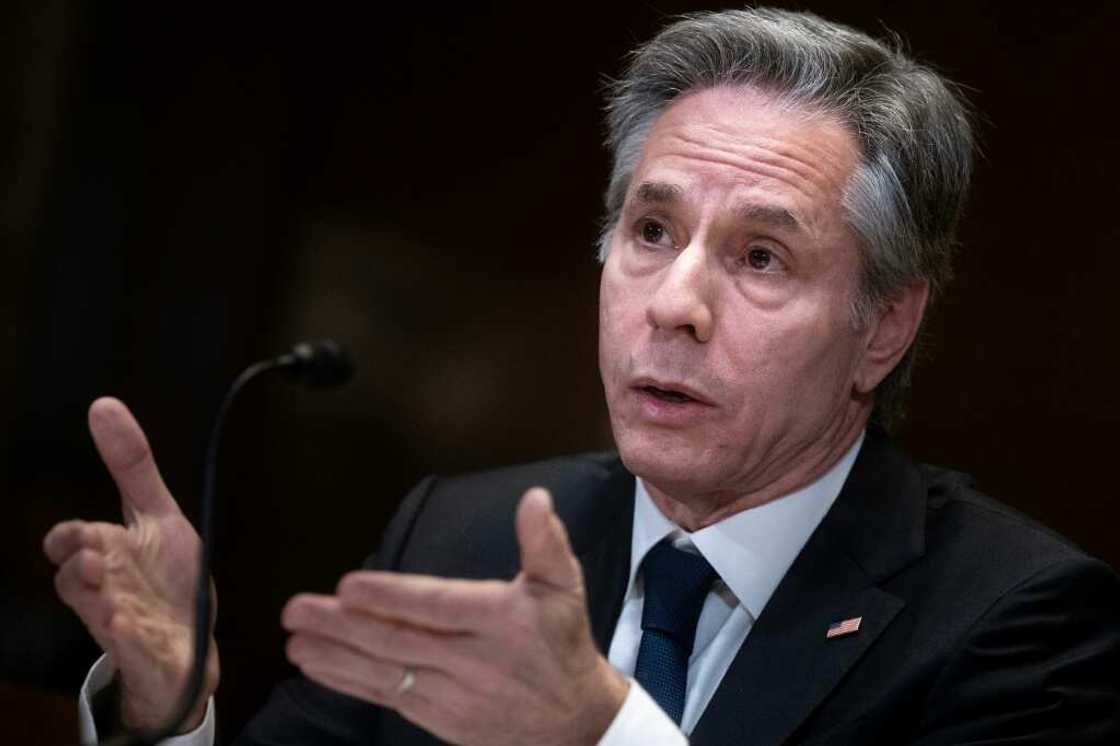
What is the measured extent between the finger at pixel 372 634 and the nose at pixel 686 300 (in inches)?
26.8

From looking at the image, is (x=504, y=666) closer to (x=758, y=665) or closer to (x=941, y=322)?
(x=758, y=665)

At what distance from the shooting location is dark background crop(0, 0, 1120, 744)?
3279mm

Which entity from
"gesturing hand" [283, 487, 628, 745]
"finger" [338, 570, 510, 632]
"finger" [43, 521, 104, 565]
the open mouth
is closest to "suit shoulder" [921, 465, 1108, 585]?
the open mouth

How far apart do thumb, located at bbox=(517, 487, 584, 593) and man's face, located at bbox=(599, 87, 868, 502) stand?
1.94ft

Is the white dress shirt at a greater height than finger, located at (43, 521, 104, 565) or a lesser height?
lesser

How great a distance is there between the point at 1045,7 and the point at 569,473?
49.1 inches

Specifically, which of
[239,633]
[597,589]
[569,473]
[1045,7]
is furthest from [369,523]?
[1045,7]

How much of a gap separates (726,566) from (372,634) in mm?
776

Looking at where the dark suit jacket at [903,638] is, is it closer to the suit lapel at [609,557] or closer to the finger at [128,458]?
the suit lapel at [609,557]

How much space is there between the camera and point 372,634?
4.90ft

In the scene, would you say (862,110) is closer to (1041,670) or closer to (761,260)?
(761,260)

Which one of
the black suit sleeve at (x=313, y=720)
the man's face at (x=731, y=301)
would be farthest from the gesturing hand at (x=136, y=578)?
the man's face at (x=731, y=301)

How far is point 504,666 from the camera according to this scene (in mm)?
1514

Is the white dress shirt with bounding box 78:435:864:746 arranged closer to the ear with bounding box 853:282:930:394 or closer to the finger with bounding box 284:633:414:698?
the ear with bounding box 853:282:930:394
